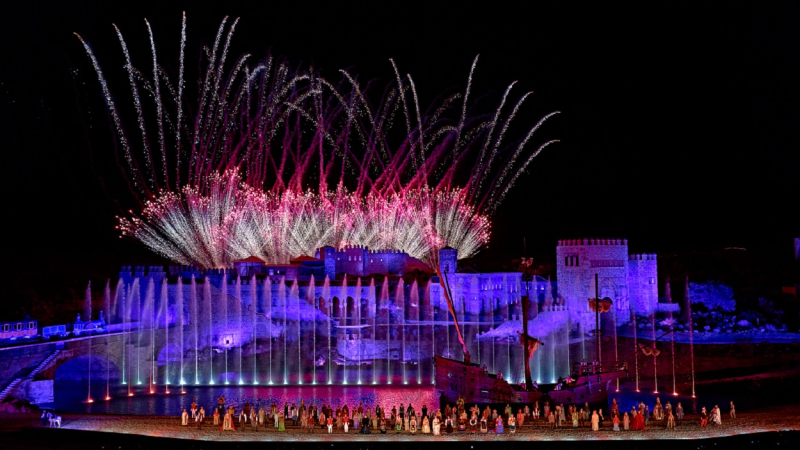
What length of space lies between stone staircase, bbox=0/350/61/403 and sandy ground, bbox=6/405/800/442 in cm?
383

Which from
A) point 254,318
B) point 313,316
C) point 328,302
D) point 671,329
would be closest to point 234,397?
point 254,318

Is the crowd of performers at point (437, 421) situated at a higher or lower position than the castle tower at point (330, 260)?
lower

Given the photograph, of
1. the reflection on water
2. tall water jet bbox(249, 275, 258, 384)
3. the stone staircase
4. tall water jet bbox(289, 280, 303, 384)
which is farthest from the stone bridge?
tall water jet bbox(289, 280, 303, 384)

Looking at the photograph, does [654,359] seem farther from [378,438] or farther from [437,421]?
[378,438]

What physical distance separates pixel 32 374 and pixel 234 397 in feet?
28.3

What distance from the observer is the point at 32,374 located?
31156 mm

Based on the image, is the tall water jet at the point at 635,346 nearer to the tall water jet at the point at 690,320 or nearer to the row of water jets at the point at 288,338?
the row of water jets at the point at 288,338

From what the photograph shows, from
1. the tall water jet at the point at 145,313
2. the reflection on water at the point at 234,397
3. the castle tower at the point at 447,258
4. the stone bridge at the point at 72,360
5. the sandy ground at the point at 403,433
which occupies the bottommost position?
the reflection on water at the point at 234,397

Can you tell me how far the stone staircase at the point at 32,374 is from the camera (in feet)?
95.8

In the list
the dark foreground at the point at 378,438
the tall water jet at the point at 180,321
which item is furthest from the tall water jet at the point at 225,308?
the dark foreground at the point at 378,438

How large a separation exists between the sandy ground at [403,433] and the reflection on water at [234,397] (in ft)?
19.4

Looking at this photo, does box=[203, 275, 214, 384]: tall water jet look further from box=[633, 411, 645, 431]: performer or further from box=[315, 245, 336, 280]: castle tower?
box=[633, 411, 645, 431]: performer

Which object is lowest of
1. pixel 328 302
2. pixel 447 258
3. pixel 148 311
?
pixel 148 311

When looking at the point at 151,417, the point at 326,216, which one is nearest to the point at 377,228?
the point at 326,216
